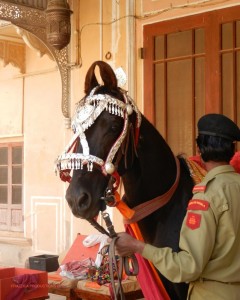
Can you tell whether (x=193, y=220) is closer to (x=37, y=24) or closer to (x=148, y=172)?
(x=148, y=172)

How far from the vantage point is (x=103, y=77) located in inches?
116

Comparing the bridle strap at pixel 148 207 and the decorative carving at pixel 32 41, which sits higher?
the decorative carving at pixel 32 41

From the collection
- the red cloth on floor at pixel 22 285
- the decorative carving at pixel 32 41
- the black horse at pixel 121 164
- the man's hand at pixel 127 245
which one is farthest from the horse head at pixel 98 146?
the decorative carving at pixel 32 41

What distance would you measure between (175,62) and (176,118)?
1.73 feet

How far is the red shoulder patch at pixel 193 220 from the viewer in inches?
87.4

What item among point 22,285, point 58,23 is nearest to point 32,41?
point 58,23

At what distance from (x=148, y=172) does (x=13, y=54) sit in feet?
20.8

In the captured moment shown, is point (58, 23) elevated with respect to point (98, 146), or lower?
elevated

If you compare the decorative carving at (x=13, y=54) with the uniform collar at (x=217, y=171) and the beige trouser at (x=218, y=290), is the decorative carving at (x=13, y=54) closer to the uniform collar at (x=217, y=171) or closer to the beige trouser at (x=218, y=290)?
the uniform collar at (x=217, y=171)

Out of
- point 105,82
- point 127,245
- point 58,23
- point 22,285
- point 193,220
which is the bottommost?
point 22,285

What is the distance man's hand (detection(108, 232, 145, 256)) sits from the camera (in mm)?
2357

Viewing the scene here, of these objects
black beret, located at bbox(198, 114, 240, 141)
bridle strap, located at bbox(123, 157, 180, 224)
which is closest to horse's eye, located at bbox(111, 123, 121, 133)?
bridle strap, located at bbox(123, 157, 180, 224)

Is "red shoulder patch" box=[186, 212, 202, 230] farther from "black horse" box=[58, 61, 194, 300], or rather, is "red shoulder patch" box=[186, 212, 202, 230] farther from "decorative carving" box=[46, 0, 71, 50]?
"decorative carving" box=[46, 0, 71, 50]

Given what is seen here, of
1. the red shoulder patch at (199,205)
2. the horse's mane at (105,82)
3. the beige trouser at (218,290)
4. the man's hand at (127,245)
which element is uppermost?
the horse's mane at (105,82)
